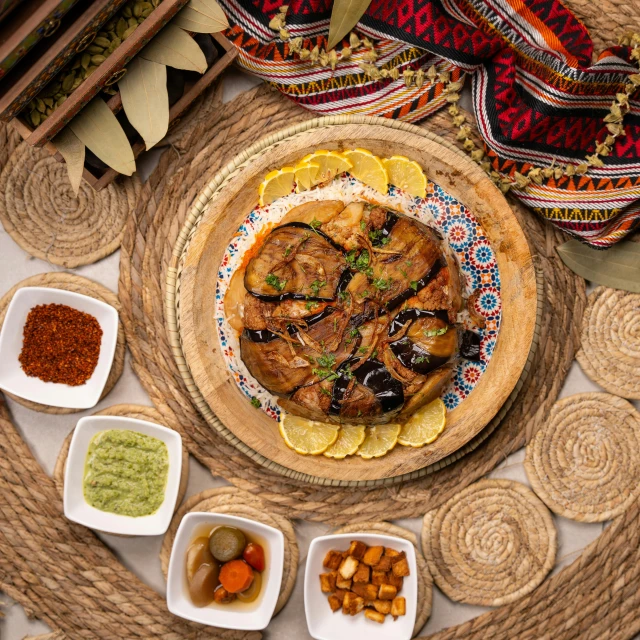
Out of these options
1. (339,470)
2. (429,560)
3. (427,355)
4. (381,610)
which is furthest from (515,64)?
(381,610)

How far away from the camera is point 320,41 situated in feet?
13.0

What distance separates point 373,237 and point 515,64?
1451 millimetres

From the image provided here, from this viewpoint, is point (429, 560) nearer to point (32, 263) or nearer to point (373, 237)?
point (373, 237)

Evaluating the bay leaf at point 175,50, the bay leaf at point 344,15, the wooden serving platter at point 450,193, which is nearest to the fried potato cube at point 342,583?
the wooden serving platter at point 450,193

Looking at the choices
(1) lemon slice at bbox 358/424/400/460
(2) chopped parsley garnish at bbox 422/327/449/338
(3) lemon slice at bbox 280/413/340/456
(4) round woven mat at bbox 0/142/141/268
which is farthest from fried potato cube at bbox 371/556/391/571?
(4) round woven mat at bbox 0/142/141/268

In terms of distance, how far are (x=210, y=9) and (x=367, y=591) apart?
3.44 meters

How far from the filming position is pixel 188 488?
4195 mm

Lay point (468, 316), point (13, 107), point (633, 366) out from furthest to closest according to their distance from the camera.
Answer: point (633, 366), point (468, 316), point (13, 107)

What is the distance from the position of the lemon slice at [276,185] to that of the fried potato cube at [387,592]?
2372mm

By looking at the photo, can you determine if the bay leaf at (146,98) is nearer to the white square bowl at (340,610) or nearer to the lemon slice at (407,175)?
the lemon slice at (407,175)

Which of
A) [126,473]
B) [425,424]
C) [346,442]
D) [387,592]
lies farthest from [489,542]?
[126,473]

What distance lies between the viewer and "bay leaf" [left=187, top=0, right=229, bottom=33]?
3.56 meters

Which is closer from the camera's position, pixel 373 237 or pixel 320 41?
pixel 373 237

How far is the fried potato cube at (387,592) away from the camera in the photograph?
12.8ft
